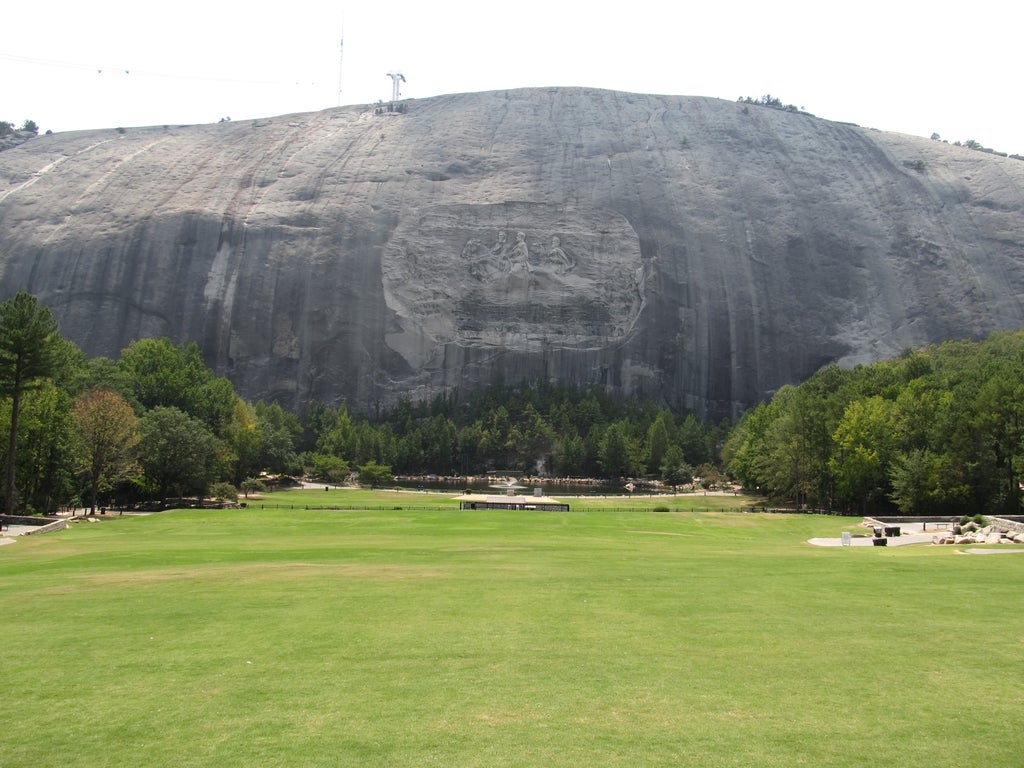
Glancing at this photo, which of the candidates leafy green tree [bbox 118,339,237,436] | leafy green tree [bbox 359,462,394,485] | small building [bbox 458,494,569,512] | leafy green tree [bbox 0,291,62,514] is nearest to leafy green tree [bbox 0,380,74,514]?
leafy green tree [bbox 0,291,62,514]

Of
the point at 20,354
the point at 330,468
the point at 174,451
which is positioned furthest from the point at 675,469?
the point at 20,354

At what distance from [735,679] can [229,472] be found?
220 feet

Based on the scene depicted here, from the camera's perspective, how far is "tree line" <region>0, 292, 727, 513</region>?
43.5m

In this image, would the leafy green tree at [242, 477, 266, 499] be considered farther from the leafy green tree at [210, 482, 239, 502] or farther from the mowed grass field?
the mowed grass field

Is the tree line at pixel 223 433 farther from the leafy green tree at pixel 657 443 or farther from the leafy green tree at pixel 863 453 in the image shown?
the leafy green tree at pixel 863 453

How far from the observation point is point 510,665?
934 centimetres

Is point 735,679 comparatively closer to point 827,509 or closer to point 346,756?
point 346,756

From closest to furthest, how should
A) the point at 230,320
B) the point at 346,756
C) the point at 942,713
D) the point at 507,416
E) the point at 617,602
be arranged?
the point at 346,756, the point at 942,713, the point at 617,602, the point at 507,416, the point at 230,320

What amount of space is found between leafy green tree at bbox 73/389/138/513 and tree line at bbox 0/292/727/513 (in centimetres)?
8

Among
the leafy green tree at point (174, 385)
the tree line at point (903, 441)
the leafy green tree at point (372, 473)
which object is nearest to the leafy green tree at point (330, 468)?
the leafy green tree at point (372, 473)

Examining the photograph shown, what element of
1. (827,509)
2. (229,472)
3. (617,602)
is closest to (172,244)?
(229,472)

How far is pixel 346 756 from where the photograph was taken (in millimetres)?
6715

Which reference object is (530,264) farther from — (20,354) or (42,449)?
(20,354)

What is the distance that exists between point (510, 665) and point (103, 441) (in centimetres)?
4609
